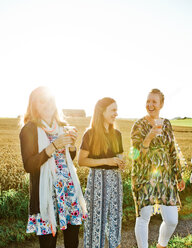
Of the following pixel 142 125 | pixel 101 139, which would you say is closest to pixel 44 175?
pixel 101 139

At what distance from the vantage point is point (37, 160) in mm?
2596

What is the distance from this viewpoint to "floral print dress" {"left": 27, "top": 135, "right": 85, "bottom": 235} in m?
2.63

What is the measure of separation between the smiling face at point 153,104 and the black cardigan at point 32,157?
1504mm

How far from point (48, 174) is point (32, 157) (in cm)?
22

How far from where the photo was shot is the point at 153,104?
3.45 m

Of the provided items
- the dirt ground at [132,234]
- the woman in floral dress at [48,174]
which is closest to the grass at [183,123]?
the dirt ground at [132,234]

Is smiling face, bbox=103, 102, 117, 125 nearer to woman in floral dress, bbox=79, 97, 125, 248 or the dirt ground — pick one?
woman in floral dress, bbox=79, 97, 125, 248

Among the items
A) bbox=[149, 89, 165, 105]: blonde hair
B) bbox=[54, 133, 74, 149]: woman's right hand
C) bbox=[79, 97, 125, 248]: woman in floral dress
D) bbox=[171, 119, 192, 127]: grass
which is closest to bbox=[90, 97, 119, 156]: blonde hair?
bbox=[79, 97, 125, 248]: woman in floral dress

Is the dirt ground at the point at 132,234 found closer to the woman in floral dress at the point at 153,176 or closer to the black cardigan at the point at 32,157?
the woman in floral dress at the point at 153,176

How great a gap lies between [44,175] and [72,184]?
0.31 meters

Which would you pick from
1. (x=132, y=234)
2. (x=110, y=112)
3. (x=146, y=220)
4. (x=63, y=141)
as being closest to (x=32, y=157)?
(x=63, y=141)

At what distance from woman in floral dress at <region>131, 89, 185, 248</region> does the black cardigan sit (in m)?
1.33

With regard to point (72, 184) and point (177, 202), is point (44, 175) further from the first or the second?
point (177, 202)

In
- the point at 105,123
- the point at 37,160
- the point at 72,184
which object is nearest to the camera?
the point at 37,160
